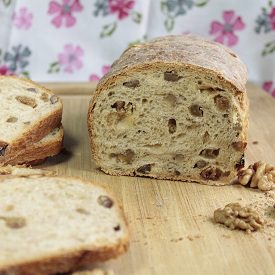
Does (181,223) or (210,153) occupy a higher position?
(210,153)

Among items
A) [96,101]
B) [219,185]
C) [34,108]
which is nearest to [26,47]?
[34,108]

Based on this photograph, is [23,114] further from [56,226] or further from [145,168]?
[56,226]

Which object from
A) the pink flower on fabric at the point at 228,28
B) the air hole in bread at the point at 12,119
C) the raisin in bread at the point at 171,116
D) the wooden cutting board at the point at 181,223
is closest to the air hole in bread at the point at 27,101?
the air hole in bread at the point at 12,119

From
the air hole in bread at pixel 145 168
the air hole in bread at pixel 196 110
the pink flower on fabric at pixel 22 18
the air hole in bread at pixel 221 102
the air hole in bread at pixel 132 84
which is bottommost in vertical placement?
the pink flower on fabric at pixel 22 18

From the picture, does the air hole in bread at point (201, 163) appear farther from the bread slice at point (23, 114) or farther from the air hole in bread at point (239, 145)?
the bread slice at point (23, 114)

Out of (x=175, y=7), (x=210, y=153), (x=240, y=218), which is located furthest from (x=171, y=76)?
(x=175, y=7)

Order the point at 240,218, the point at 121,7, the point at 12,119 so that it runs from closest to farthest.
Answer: the point at 240,218 → the point at 12,119 → the point at 121,7

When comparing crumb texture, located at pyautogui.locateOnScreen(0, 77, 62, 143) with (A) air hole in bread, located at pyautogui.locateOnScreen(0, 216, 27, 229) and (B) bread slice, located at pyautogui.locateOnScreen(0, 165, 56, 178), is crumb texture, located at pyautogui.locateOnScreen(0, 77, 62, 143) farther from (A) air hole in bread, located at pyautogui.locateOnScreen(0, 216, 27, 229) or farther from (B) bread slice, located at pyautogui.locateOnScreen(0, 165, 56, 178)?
(A) air hole in bread, located at pyautogui.locateOnScreen(0, 216, 27, 229)
